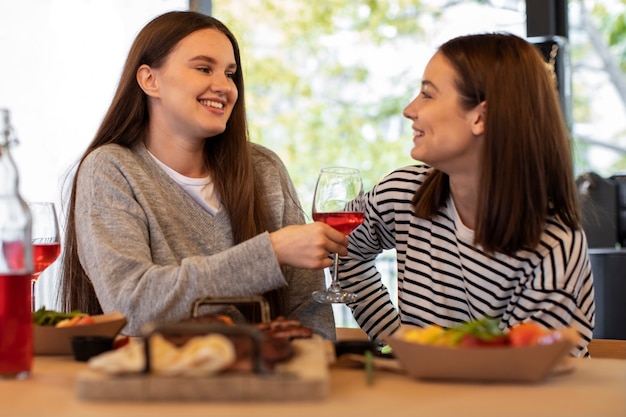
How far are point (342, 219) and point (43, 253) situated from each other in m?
0.61

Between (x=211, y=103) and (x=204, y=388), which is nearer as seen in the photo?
(x=204, y=388)

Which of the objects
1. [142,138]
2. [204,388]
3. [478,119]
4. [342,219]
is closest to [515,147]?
[478,119]

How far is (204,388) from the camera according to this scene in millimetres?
1151

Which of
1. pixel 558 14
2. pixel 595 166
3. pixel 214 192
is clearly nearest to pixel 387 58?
pixel 595 166

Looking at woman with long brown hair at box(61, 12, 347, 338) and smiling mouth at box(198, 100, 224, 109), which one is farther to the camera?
smiling mouth at box(198, 100, 224, 109)

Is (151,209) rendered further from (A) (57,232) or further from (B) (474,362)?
(B) (474,362)

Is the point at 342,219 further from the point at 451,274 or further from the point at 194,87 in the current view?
the point at 194,87

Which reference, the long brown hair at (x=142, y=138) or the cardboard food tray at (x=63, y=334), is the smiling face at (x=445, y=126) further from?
the cardboard food tray at (x=63, y=334)

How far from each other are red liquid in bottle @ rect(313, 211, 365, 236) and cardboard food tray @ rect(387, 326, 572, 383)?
0.56 meters

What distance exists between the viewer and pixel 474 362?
4.26 ft

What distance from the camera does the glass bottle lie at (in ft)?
4.38

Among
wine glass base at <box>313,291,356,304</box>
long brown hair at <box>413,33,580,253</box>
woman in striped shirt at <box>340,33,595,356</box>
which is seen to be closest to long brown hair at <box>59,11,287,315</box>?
wine glass base at <box>313,291,356,304</box>

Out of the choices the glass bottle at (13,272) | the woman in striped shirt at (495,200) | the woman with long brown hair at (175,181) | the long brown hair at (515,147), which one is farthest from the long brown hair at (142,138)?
the glass bottle at (13,272)

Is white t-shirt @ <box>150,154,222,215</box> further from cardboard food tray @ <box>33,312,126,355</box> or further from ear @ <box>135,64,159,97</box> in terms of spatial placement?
cardboard food tray @ <box>33,312,126,355</box>
